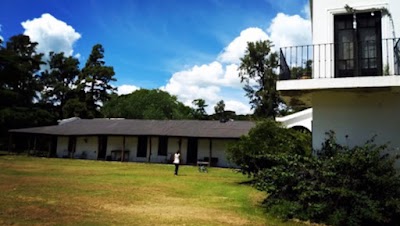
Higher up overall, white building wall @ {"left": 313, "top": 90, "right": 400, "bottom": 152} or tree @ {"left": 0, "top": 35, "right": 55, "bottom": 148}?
tree @ {"left": 0, "top": 35, "right": 55, "bottom": 148}

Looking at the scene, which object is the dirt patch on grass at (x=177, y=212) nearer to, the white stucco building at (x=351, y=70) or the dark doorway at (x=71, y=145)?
the white stucco building at (x=351, y=70)

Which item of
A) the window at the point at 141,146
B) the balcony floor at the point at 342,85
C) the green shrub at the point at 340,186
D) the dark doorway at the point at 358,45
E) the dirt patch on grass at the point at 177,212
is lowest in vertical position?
the dirt patch on grass at the point at 177,212

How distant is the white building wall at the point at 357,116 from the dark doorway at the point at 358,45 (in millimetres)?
657

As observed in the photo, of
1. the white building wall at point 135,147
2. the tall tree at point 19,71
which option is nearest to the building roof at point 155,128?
the white building wall at point 135,147

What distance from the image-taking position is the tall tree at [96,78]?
62.2m

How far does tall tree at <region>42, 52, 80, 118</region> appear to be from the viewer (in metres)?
61.8

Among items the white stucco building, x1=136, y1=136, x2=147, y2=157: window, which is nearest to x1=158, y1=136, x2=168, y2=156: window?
x1=136, y1=136, x2=147, y2=157: window

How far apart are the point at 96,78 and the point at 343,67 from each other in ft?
191

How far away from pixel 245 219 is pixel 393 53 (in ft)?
18.5

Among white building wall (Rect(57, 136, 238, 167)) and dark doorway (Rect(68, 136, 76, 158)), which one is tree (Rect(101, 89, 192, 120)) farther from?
white building wall (Rect(57, 136, 238, 167))

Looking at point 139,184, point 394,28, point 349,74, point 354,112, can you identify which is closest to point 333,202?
point 354,112

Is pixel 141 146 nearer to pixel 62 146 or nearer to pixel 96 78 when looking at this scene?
pixel 62 146

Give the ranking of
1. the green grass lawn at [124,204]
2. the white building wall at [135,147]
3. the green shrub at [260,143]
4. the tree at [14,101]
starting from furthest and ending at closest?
the tree at [14,101] → the white building wall at [135,147] → the green shrub at [260,143] → the green grass lawn at [124,204]

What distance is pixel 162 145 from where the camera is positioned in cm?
3462
